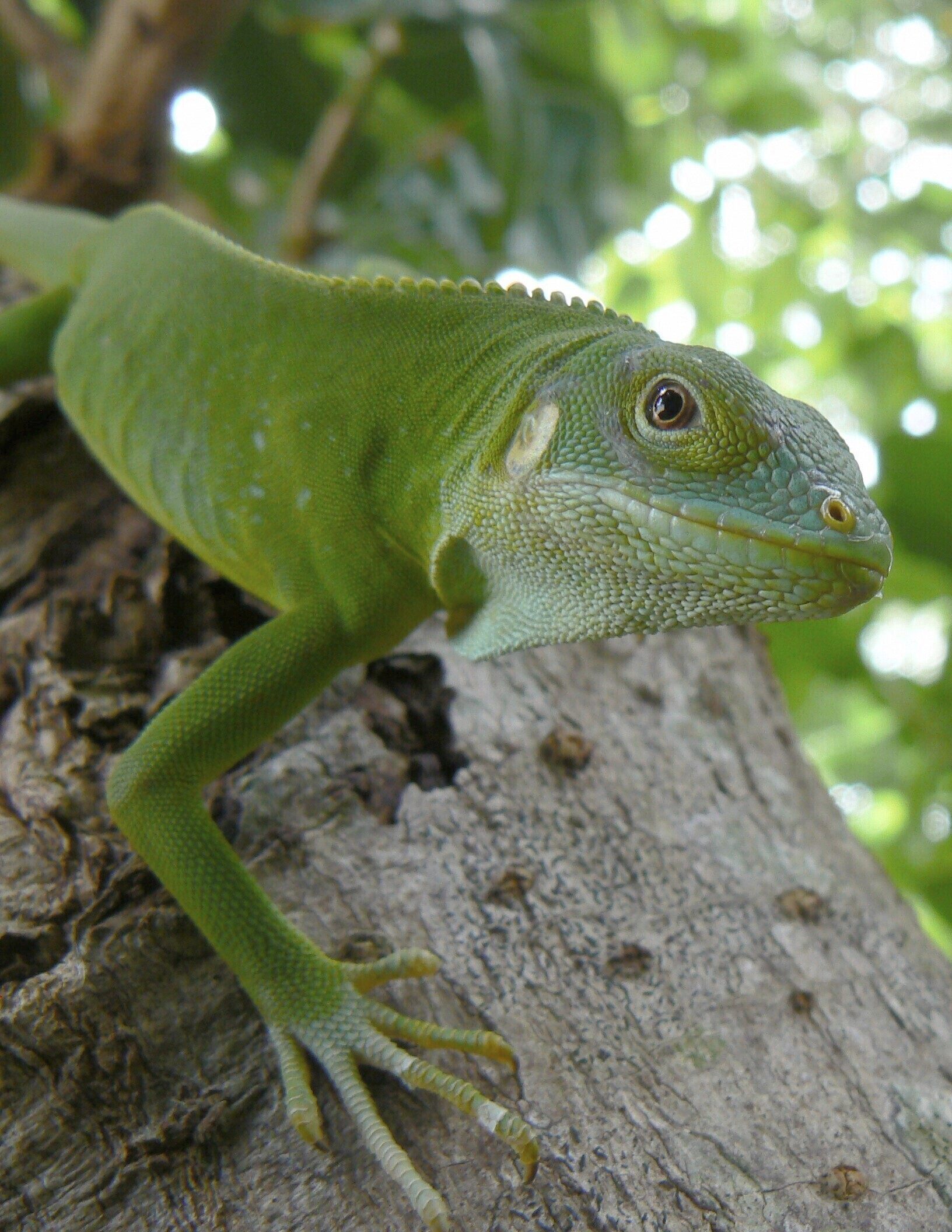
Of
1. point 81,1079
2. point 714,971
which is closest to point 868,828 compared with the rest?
point 714,971

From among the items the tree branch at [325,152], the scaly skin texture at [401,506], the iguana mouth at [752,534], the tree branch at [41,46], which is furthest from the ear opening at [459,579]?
the tree branch at [41,46]

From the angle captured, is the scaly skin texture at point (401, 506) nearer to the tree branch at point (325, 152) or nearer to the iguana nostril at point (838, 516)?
the iguana nostril at point (838, 516)

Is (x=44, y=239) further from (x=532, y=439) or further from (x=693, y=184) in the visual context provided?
(x=693, y=184)

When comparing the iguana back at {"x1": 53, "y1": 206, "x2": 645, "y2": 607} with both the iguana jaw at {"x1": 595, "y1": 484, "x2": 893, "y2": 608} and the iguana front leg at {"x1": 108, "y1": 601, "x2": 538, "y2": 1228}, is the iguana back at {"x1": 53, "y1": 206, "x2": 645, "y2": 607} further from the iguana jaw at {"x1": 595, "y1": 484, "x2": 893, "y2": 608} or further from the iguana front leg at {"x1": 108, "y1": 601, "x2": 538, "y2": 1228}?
the iguana jaw at {"x1": 595, "y1": 484, "x2": 893, "y2": 608}

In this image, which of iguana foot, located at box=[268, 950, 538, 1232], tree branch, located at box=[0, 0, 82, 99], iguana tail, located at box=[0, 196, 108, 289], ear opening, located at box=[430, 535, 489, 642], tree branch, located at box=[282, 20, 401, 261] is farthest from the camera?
tree branch, located at box=[282, 20, 401, 261]

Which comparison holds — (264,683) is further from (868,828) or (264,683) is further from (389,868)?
(868,828)

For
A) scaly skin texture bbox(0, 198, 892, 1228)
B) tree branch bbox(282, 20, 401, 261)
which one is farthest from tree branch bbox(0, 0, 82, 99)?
scaly skin texture bbox(0, 198, 892, 1228)

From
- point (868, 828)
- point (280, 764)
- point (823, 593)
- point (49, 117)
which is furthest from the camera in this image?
point (868, 828)
